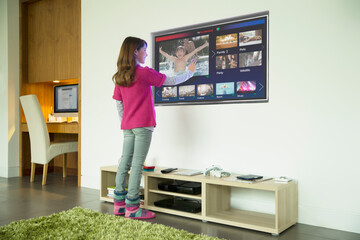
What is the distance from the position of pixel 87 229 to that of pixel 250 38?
1.86 m

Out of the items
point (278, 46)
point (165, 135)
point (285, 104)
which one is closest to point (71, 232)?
point (165, 135)

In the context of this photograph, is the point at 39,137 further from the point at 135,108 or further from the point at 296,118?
the point at 296,118

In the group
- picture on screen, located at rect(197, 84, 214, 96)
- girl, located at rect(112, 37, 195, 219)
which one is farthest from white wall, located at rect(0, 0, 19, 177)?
picture on screen, located at rect(197, 84, 214, 96)

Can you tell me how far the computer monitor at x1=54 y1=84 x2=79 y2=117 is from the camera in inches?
178

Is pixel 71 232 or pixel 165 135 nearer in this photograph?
pixel 71 232

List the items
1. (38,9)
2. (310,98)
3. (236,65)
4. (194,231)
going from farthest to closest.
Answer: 1. (38,9)
2. (236,65)
3. (310,98)
4. (194,231)

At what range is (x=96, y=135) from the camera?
12.6 feet

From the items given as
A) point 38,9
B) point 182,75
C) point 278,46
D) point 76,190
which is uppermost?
point 38,9

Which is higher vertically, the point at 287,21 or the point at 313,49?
the point at 287,21

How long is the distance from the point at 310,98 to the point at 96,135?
Result: 233 centimetres

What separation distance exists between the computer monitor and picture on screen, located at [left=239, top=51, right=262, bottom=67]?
251 centimetres

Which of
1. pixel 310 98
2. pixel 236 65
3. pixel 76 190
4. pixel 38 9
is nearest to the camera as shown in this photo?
pixel 310 98

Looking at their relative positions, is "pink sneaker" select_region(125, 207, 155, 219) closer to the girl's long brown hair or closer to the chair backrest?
the girl's long brown hair

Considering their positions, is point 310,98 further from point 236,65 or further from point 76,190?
point 76,190
